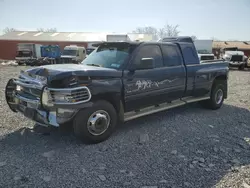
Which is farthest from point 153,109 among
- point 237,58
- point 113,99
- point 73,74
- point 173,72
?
point 237,58

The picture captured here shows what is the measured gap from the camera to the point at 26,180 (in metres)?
2.89

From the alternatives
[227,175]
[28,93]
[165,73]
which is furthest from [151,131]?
[28,93]

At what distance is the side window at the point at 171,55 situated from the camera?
203 inches

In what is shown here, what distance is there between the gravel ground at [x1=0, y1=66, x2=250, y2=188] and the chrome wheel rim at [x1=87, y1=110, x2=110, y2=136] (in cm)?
25

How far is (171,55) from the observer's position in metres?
5.29

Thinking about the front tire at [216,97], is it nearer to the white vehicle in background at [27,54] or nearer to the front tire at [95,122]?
the front tire at [95,122]

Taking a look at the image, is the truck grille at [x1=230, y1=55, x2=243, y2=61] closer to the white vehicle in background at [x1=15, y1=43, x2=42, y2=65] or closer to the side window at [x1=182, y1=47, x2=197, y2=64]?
the side window at [x1=182, y1=47, x2=197, y2=64]

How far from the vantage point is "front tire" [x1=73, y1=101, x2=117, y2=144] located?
374 centimetres

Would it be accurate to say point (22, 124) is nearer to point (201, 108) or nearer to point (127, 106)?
point (127, 106)

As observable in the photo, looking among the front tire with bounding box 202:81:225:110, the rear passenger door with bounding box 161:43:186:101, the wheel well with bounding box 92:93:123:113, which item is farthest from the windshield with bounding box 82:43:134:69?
the front tire with bounding box 202:81:225:110

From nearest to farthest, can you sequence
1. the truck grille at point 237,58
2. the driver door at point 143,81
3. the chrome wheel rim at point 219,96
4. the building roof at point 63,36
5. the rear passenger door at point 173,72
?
the driver door at point 143,81
the rear passenger door at point 173,72
the chrome wheel rim at point 219,96
the truck grille at point 237,58
the building roof at point 63,36

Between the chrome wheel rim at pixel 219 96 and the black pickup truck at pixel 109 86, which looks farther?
the chrome wheel rim at pixel 219 96

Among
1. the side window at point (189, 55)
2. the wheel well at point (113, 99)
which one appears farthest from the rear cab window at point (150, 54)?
the side window at point (189, 55)

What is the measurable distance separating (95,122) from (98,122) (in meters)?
0.07
